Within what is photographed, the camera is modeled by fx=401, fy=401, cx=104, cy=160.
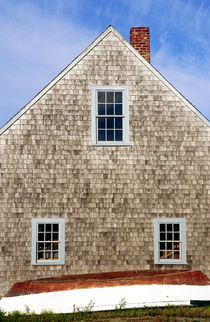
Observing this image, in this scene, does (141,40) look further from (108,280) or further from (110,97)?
(108,280)

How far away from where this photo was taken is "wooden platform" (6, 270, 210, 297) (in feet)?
38.8

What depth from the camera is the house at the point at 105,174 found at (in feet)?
44.1

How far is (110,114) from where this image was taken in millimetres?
14094

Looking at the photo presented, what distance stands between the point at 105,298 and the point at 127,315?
807mm

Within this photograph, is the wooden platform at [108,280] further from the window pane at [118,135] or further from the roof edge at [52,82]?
the roof edge at [52,82]

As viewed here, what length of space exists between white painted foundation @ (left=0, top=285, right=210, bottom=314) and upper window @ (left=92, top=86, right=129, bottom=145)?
4971mm

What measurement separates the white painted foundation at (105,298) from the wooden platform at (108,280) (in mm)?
323

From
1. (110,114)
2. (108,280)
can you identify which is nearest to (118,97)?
(110,114)

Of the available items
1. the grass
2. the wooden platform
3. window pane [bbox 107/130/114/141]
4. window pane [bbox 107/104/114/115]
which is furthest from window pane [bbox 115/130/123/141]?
the grass

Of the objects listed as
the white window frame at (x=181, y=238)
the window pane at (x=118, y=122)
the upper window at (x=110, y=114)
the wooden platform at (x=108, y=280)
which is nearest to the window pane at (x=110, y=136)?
the upper window at (x=110, y=114)

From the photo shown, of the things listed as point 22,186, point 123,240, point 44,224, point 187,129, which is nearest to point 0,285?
point 44,224

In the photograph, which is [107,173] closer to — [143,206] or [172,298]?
[143,206]

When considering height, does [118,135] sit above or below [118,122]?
below

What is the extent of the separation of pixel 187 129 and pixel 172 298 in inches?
226
